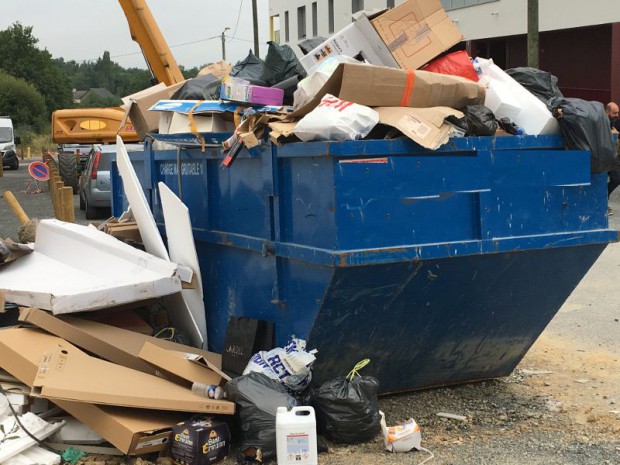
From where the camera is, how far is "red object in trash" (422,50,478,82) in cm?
490

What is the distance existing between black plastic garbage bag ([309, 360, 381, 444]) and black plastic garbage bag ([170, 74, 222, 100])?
2.19 metres

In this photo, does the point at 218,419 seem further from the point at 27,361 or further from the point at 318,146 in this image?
the point at 318,146

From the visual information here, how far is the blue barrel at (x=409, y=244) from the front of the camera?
403cm

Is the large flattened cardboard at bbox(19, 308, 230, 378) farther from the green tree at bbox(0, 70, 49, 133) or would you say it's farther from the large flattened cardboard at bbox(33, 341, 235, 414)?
the green tree at bbox(0, 70, 49, 133)

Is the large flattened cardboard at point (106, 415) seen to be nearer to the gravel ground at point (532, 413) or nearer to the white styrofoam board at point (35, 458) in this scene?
the white styrofoam board at point (35, 458)

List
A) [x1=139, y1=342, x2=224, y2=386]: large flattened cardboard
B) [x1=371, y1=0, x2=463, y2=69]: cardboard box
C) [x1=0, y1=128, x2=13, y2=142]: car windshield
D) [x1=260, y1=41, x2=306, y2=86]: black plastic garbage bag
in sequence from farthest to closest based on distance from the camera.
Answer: [x1=0, y1=128, x2=13, y2=142]: car windshield < [x1=260, y1=41, x2=306, y2=86]: black plastic garbage bag < [x1=371, y1=0, x2=463, y2=69]: cardboard box < [x1=139, y1=342, x2=224, y2=386]: large flattened cardboard

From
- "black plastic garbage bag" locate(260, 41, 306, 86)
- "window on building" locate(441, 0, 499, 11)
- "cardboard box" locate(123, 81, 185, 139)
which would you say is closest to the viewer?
"black plastic garbage bag" locate(260, 41, 306, 86)

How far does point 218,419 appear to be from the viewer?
14.2ft

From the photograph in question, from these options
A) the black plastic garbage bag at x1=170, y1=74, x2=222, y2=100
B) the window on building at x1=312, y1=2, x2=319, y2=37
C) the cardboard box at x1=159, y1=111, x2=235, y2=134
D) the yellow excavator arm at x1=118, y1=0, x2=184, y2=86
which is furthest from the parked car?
the window on building at x1=312, y1=2, x2=319, y2=37

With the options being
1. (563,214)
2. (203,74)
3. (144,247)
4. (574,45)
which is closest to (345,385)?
(563,214)

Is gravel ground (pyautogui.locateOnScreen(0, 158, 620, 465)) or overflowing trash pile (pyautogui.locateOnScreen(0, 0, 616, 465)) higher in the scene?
overflowing trash pile (pyautogui.locateOnScreen(0, 0, 616, 465))

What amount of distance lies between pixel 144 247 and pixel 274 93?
5.32 ft

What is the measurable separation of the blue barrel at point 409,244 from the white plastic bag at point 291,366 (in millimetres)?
66

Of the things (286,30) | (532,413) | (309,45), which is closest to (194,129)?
(309,45)
